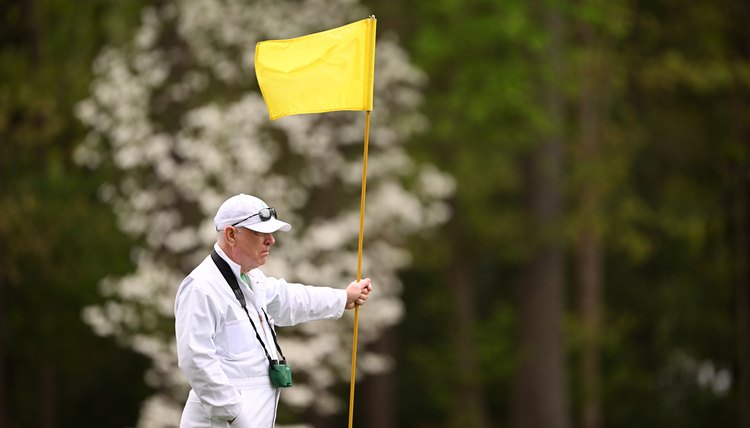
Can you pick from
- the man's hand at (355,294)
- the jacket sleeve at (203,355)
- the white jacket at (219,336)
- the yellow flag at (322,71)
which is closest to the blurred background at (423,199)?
the yellow flag at (322,71)

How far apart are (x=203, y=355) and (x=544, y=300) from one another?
53.5ft

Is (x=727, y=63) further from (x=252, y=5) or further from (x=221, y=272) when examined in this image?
(x=221, y=272)

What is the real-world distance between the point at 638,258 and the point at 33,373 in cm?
995

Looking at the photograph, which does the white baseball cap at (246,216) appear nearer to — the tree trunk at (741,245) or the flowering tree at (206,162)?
the flowering tree at (206,162)

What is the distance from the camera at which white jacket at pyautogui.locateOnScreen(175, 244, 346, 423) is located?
17.2 feet

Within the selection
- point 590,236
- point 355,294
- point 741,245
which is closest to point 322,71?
point 355,294

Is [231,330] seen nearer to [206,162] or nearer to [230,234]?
[230,234]

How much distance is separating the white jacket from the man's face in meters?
0.05

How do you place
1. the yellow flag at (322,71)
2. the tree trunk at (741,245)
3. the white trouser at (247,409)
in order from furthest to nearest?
the tree trunk at (741,245), the yellow flag at (322,71), the white trouser at (247,409)

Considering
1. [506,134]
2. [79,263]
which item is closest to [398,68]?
[506,134]

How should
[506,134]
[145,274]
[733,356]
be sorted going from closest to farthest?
[145,274] < [506,134] < [733,356]

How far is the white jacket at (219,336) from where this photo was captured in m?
5.25

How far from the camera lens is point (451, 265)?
26047mm

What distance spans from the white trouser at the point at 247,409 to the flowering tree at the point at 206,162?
7.71 metres
